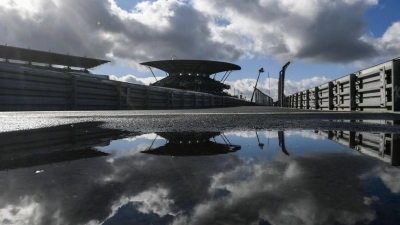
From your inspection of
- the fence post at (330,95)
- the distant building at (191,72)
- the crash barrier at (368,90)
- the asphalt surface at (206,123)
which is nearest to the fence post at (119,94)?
the asphalt surface at (206,123)

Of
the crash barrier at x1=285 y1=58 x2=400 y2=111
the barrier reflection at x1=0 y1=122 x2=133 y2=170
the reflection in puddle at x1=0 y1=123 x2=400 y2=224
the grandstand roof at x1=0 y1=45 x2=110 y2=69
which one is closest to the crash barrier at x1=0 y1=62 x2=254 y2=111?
the barrier reflection at x1=0 y1=122 x2=133 y2=170

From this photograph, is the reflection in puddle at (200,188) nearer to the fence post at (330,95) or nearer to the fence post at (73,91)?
the fence post at (73,91)

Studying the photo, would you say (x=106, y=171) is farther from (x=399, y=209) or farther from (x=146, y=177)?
(x=399, y=209)

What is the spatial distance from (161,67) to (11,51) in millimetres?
42458

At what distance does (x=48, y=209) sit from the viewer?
933 millimetres

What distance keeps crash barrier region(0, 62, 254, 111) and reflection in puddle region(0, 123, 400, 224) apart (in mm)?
9711

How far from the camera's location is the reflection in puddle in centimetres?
86

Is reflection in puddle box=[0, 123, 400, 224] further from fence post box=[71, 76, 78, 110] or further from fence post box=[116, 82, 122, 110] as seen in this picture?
fence post box=[116, 82, 122, 110]

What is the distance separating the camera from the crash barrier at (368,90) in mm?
8758

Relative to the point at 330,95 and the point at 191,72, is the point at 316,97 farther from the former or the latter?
the point at 191,72

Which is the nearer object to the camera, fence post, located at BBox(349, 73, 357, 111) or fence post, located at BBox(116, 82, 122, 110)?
fence post, located at BBox(349, 73, 357, 111)

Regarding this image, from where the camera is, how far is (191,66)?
289ft

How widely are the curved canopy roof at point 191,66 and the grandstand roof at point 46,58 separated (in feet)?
60.5

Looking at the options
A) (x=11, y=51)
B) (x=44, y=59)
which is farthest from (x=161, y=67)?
(x=11, y=51)
